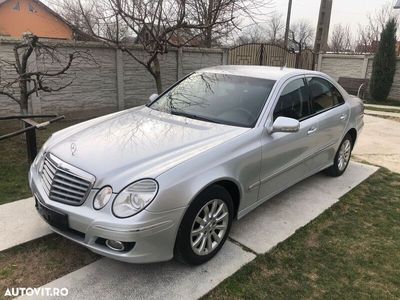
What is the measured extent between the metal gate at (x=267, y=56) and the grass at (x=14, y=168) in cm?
767

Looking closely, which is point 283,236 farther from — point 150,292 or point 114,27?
point 114,27

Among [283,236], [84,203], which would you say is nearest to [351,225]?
[283,236]

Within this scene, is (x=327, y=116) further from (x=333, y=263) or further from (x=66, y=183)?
(x=66, y=183)

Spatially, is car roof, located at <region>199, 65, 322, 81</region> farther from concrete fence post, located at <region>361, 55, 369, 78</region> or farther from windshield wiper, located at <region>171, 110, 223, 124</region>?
concrete fence post, located at <region>361, 55, 369, 78</region>

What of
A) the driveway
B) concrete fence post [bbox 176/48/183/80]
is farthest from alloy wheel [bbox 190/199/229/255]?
concrete fence post [bbox 176/48/183/80]

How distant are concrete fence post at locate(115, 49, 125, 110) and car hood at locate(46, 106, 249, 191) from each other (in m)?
5.65

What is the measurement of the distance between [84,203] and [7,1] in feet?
134

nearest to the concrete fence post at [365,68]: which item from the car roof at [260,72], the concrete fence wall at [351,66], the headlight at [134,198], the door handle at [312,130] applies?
the concrete fence wall at [351,66]

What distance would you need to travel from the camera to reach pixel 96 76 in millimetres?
8922

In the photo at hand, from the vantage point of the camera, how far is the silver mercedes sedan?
264 cm

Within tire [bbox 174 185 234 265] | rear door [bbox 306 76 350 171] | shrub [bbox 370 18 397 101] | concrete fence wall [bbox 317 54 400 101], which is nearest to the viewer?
tire [bbox 174 185 234 265]

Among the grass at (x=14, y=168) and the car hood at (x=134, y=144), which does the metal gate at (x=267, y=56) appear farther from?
the car hood at (x=134, y=144)

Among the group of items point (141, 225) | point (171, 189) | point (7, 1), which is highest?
point (7, 1)

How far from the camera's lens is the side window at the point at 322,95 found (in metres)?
4.53
